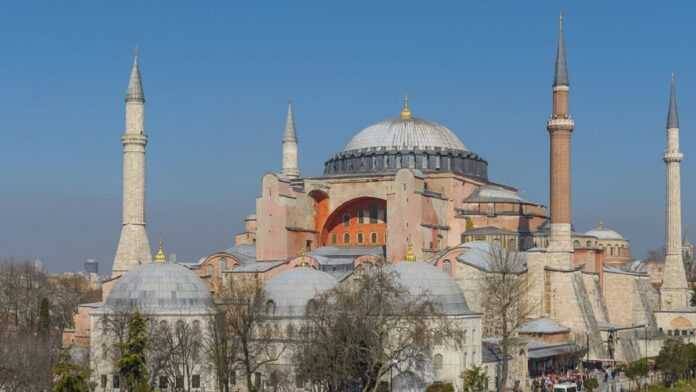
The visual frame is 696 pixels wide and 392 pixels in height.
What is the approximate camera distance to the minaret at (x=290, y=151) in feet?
160

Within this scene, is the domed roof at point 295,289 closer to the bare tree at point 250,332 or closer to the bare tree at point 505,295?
the bare tree at point 250,332

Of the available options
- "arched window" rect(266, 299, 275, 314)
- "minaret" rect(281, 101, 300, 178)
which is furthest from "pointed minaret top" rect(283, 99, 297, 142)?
"arched window" rect(266, 299, 275, 314)

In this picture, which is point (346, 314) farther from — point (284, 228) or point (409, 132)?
point (409, 132)

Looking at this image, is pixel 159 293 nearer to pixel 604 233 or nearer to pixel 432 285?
pixel 432 285

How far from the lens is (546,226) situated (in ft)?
146

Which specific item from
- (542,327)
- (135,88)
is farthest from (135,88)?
(542,327)

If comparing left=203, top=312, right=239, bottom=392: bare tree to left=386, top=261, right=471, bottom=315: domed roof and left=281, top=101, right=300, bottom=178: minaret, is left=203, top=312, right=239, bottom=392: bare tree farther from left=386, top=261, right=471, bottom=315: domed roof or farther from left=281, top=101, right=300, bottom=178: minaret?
left=281, top=101, right=300, bottom=178: minaret

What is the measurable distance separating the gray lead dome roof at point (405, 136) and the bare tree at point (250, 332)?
15.6m

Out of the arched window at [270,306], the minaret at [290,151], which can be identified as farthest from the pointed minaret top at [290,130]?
the arched window at [270,306]

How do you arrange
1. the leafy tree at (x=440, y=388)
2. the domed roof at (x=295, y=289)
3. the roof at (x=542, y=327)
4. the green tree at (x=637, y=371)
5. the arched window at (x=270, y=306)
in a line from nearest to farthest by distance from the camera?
the leafy tree at (x=440, y=388)
the arched window at (x=270, y=306)
the domed roof at (x=295, y=289)
the green tree at (x=637, y=371)
the roof at (x=542, y=327)

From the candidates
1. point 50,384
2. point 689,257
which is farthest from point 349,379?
point 689,257

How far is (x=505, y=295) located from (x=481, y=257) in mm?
3836

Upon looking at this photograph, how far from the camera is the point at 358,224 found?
141ft

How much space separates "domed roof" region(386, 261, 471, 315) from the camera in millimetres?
30172
